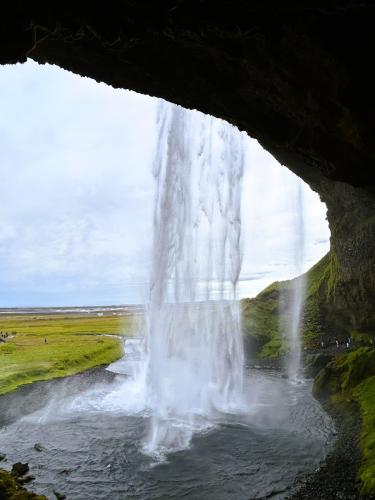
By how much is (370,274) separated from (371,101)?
2172 cm

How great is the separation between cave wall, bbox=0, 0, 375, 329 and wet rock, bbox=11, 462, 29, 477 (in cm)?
1788

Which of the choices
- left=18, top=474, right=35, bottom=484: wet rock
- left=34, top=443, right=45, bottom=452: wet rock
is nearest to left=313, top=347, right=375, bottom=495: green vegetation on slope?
left=18, top=474, right=35, bottom=484: wet rock

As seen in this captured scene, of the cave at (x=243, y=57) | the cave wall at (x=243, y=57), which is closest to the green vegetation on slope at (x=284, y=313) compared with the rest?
the cave wall at (x=243, y=57)

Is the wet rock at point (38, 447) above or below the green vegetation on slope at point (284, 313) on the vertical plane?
below

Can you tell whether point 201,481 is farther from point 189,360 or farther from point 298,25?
point 298,25

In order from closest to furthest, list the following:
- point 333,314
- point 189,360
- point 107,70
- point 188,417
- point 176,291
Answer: point 107,70 → point 188,417 → point 176,291 → point 189,360 → point 333,314

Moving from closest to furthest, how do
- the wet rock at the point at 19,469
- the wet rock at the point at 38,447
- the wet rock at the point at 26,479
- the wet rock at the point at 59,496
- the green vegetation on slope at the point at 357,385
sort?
the wet rock at the point at 59,496 → the wet rock at the point at 26,479 → the wet rock at the point at 19,469 → the green vegetation on slope at the point at 357,385 → the wet rock at the point at 38,447

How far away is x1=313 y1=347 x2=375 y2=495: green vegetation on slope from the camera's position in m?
21.0

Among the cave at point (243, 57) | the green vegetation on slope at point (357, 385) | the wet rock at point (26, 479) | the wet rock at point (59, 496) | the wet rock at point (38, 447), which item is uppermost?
the cave at point (243, 57)

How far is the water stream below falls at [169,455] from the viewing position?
55.5 feet

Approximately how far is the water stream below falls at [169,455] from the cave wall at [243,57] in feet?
48.1

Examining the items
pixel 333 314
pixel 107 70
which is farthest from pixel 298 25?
pixel 333 314

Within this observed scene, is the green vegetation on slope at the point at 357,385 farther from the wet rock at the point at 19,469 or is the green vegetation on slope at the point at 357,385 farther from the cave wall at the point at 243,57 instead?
the wet rock at the point at 19,469

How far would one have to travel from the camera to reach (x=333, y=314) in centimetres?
5191
